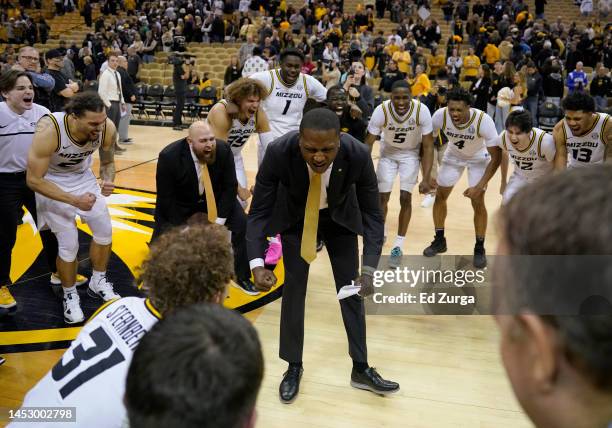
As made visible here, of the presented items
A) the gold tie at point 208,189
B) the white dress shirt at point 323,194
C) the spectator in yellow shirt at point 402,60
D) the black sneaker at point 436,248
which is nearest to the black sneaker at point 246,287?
the gold tie at point 208,189

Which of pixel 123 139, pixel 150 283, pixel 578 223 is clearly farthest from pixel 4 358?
pixel 123 139

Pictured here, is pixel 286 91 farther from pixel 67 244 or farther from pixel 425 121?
pixel 67 244

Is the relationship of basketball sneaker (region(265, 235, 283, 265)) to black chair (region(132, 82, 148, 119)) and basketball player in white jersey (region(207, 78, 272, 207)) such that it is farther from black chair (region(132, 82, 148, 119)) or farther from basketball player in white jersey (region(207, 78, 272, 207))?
black chair (region(132, 82, 148, 119))

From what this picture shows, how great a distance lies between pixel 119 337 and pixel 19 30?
21.3 m

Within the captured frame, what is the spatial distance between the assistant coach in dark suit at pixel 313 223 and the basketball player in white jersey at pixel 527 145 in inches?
78.5

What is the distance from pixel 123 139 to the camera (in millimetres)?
11156

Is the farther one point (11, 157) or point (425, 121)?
point (425, 121)

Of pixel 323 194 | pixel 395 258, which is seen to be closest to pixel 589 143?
pixel 395 258

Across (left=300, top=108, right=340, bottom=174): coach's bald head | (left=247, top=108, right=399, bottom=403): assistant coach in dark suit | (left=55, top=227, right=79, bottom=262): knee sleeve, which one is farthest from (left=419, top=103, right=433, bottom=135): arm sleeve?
(left=55, top=227, right=79, bottom=262): knee sleeve

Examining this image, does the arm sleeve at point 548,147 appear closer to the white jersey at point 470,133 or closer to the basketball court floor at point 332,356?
the white jersey at point 470,133

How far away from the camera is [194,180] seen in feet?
14.2

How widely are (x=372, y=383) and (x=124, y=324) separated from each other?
2.05m

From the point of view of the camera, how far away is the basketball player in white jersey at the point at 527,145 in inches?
196

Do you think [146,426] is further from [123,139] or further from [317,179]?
[123,139]
